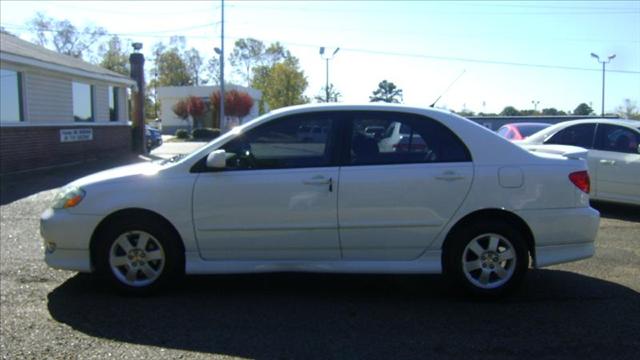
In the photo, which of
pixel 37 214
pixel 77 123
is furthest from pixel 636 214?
pixel 77 123

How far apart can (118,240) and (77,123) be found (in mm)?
15917

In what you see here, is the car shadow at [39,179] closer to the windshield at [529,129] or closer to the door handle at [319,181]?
the door handle at [319,181]

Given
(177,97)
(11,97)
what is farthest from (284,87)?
(11,97)

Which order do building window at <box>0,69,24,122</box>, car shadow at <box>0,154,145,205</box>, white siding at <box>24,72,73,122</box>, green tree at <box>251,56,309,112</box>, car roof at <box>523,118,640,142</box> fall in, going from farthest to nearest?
green tree at <box>251,56,309,112</box> → white siding at <box>24,72,73,122</box> → building window at <box>0,69,24,122</box> → car shadow at <box>0,154,145,205</box> → car roof at <box>523,118,640,142</box>

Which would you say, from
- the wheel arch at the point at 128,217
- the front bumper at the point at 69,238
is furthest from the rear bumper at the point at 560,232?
the front bumper at the point at 69,238

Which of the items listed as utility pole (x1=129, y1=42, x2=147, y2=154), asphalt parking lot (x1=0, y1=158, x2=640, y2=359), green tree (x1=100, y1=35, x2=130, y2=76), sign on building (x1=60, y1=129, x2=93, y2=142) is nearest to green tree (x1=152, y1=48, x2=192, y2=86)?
green tree (x1=100, y1=35, x2=130, y2=76)

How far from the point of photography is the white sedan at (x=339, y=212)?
5133mm

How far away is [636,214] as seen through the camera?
9.84 m

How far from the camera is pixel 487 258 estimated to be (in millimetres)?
Result: 5184

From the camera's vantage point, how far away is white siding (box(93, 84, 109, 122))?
71.1 ft

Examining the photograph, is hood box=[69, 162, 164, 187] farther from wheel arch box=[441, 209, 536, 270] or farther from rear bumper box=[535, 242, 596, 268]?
rear bumper box=[535, 242, 596, 268]

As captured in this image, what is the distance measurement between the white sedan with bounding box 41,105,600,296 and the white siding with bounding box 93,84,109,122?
1752cm

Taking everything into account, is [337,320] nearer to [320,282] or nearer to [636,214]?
[320,282]

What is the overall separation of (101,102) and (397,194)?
19.3 m
